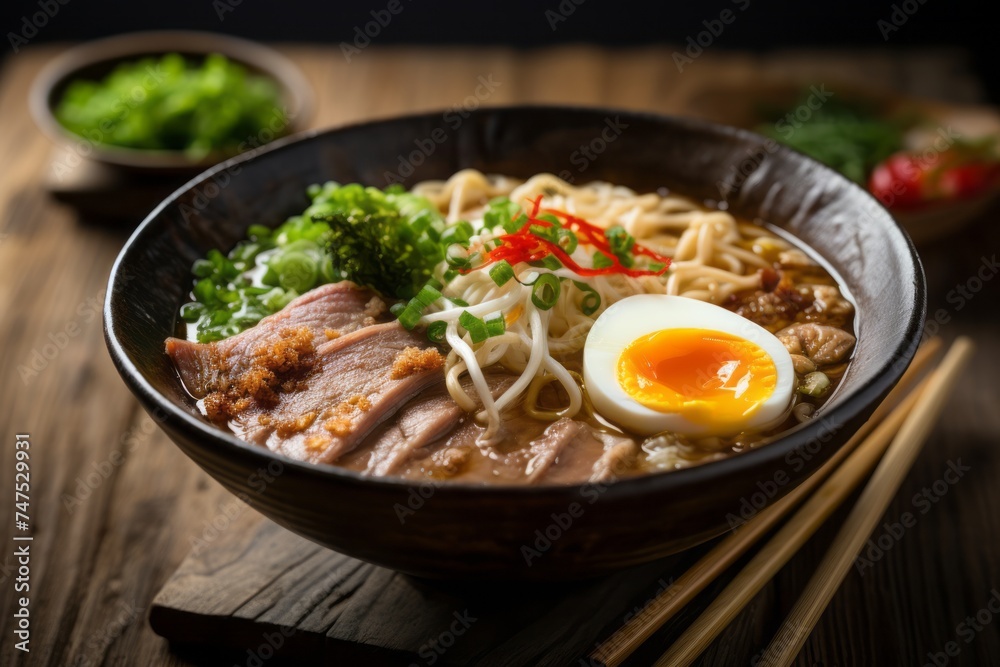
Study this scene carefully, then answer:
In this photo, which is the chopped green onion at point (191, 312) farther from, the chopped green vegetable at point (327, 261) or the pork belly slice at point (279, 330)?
the pork belly slice at point (279, 330)

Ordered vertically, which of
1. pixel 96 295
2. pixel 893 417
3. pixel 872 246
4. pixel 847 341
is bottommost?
pixel 96 295

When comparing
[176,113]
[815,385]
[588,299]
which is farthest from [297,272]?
[176,113]

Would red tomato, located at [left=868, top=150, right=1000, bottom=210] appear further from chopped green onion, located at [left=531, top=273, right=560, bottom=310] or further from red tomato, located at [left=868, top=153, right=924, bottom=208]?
chopped green onion, located at [left=531, top=273, right=560, bottom=310]

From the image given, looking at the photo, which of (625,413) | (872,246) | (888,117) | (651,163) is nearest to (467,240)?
(625,413)

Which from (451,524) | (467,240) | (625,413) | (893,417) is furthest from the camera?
(893,417)

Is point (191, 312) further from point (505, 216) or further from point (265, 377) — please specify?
point (505, 216)

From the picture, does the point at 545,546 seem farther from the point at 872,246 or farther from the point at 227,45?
the point at 227,45

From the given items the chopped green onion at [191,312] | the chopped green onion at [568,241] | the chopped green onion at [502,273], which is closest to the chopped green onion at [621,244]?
the chopped green onion at [568,241]
